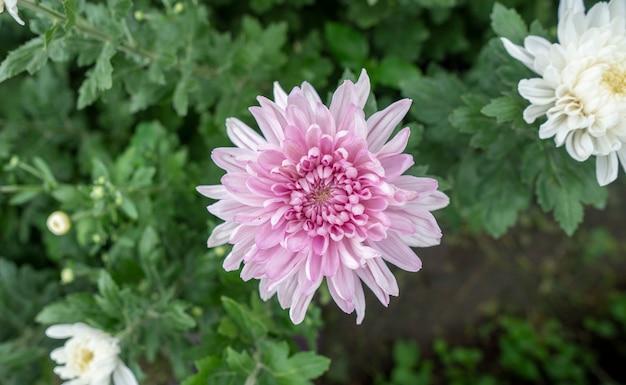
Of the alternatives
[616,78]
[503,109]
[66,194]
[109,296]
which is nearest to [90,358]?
[109,296]

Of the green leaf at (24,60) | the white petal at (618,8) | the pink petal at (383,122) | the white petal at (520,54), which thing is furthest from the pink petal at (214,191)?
the white petal at (618,8)

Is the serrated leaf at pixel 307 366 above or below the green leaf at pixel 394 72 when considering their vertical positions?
below

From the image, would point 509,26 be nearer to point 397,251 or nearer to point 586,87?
point 586,87

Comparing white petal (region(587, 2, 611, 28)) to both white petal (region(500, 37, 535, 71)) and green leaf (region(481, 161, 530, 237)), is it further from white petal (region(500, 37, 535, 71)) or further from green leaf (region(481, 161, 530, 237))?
green leaf (region(481, 161, 530, 237))

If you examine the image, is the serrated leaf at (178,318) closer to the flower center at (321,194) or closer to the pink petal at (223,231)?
the pink petal at (223,231)

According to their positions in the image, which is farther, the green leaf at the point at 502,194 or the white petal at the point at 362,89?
the green leaf at the point at 502,194

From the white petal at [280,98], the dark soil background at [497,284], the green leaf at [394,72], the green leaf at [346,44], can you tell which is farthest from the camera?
the dark soil background at [497,284]

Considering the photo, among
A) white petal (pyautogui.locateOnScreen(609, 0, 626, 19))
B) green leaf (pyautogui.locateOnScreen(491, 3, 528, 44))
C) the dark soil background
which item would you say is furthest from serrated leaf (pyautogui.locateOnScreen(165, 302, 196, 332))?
the dark soil background
